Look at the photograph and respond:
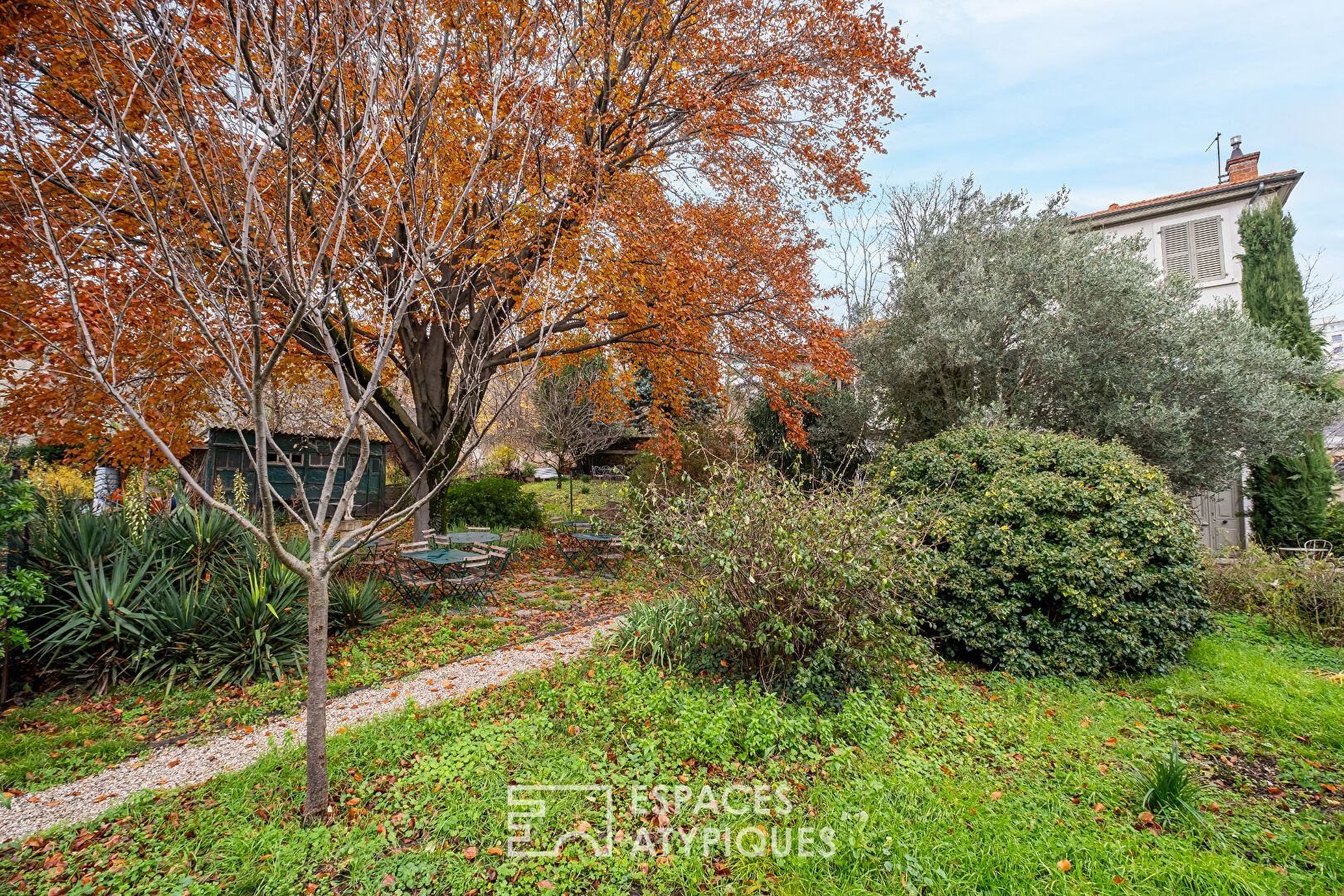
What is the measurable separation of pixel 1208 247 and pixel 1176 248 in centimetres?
56

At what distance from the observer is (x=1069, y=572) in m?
4.98

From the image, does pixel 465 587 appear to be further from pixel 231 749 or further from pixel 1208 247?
pixel 1208 247

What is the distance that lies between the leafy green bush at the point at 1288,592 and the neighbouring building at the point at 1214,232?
6098mm

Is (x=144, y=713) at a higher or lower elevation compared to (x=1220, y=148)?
lower

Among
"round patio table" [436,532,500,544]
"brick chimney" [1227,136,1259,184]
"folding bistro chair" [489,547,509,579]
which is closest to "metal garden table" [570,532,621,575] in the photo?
"folding bistro chair" [489,547,509,579]

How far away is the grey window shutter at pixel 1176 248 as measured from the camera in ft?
43.7

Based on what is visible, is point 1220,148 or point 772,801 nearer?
point 772,801

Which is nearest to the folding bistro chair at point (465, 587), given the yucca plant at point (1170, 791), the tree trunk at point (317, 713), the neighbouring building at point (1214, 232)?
the tree trunk at point (317, 713)

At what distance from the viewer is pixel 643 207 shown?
26.7ft

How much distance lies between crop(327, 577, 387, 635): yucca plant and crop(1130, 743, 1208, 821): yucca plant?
252 inches

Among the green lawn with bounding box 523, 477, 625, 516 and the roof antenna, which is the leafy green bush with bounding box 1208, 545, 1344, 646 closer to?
the roof antenna

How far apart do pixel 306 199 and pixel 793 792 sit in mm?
6721

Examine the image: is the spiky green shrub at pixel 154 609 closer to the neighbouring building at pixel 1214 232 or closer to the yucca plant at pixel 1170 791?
the yucca plant at pixel 1170 791

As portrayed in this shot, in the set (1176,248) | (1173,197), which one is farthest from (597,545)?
(1173,197)
